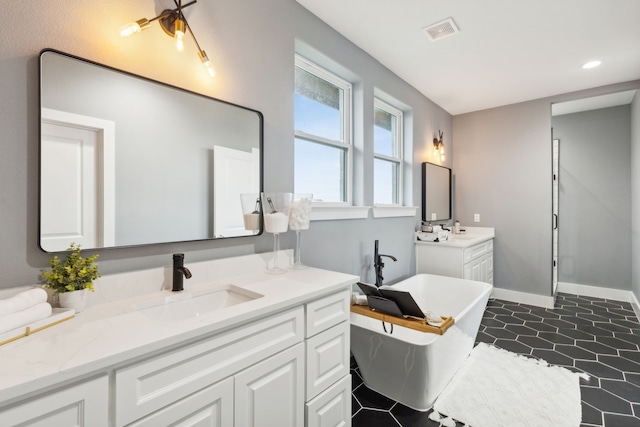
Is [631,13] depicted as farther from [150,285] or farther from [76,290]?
[76,290]

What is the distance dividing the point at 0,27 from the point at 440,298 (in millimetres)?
3397

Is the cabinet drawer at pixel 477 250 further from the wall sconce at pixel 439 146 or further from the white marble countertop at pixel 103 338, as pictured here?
the white marble countertop at pixel 103 338

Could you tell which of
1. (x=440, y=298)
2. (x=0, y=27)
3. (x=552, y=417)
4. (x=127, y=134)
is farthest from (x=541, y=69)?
(x=0, y=27)

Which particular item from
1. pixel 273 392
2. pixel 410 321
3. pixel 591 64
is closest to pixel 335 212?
pixel 410 321

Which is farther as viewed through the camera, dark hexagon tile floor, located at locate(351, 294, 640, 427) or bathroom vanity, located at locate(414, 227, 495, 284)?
bathroom vanity, located at locate(414, 227, 495, 284)

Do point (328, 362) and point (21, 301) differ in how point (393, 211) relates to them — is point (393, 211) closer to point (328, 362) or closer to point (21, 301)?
point (328, 362)

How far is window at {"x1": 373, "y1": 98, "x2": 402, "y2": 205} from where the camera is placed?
10.5ft

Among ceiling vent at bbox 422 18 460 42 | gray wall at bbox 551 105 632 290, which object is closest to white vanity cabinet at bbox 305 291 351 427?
ceiling vent at bbox 422 18 460 42

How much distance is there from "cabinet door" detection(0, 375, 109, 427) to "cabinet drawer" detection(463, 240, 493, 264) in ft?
10.7

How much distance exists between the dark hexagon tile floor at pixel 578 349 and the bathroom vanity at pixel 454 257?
1.85 feet

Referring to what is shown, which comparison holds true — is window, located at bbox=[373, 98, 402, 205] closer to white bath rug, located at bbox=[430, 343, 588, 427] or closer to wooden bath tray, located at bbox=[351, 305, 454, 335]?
wooden bath tray, located at bbox=[351, 305, 454, 335]

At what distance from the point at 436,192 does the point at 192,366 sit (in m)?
3.69

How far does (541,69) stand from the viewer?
310 centimetres

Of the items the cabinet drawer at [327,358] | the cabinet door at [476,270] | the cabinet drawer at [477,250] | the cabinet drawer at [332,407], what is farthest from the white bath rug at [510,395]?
the cabinet drawer at [477,250]
